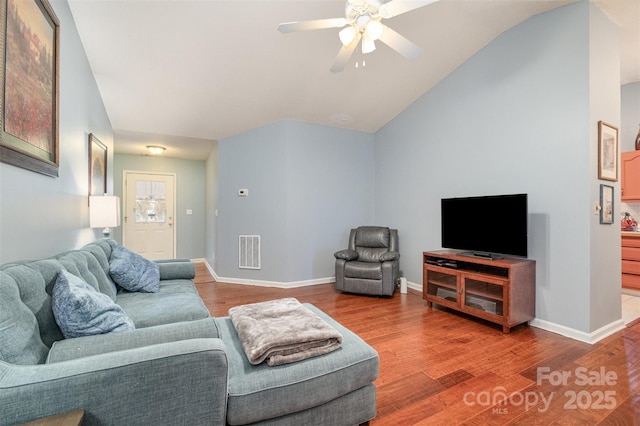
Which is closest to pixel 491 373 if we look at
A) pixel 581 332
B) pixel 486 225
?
pixel 581 332

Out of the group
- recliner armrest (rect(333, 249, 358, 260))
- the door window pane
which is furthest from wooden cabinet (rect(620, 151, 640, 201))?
the door window pane

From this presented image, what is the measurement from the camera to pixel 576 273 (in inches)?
102

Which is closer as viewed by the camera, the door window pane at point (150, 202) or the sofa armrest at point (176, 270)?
the sofa armrest at point (176, 270)

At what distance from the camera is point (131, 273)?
94.5 inches

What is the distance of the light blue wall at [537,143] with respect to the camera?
8.42 ft

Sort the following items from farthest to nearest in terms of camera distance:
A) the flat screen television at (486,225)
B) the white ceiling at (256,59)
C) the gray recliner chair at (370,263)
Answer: the gray recliner chair at (370,263)
the flat screen television at (486,225)
the white ceiling at (256,59)

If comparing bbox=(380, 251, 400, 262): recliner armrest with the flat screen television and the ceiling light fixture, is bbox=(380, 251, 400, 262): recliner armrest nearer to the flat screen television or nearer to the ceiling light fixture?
the flat screen television

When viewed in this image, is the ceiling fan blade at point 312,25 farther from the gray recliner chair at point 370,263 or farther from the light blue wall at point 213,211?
the light blue wall at point 213,211

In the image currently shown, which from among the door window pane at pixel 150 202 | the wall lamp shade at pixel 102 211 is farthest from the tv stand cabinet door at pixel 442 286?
the door window pane at pixel 150 202

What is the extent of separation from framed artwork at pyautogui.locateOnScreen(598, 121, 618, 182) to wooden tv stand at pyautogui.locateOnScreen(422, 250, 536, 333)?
103 centimetres

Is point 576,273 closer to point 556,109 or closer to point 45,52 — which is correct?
point 556,109

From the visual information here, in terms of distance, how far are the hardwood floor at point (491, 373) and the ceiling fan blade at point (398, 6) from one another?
2413 mm

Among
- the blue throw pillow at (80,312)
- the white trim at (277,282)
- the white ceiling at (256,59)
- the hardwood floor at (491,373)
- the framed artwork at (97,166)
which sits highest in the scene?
the white ceiling at (256,59)

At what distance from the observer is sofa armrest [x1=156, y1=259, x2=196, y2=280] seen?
2883 mm
